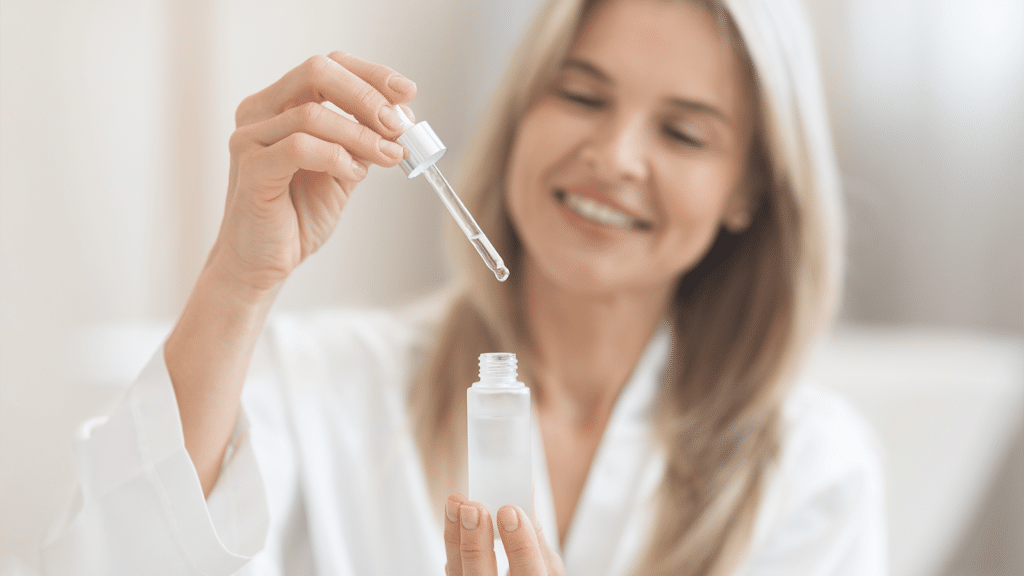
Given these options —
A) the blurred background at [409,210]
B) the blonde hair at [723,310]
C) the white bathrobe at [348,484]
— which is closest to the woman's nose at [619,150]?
the blonde hair at [723,310]

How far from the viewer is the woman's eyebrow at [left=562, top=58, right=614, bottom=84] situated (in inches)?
34.2

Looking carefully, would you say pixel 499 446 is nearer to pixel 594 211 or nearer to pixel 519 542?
pixel 519 542

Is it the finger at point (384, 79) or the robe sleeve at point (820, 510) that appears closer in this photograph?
the finger at point (384, 79)

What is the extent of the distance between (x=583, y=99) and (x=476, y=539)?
52cm

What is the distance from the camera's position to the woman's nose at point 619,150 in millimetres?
824

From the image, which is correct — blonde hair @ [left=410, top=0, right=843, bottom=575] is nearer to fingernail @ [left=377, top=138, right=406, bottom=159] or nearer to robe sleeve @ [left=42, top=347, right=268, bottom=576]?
robe sleeve @ [left=42, top=347, right=268, bottom=576]

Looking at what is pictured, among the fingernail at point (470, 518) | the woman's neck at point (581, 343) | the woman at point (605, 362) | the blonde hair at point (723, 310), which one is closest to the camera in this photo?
the fingernail at point (470, 518)

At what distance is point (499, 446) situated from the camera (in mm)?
539

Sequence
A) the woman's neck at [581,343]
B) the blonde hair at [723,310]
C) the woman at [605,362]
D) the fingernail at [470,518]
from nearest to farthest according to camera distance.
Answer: the fingernail at [470,518], the woman at [605,362], the blonde hair at [723,310], the woman's neck at [581,343]

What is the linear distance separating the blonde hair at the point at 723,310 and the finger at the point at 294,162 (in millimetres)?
397

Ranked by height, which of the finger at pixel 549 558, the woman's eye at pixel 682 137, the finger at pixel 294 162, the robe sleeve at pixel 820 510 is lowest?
the robe sleeve at pixel 820 510

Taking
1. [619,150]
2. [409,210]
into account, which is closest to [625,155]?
[619,150]

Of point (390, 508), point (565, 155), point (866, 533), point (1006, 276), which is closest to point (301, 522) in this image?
point (390, 508)

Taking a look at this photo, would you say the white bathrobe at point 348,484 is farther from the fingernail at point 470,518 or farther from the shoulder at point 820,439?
the fingernail at point 470,518
